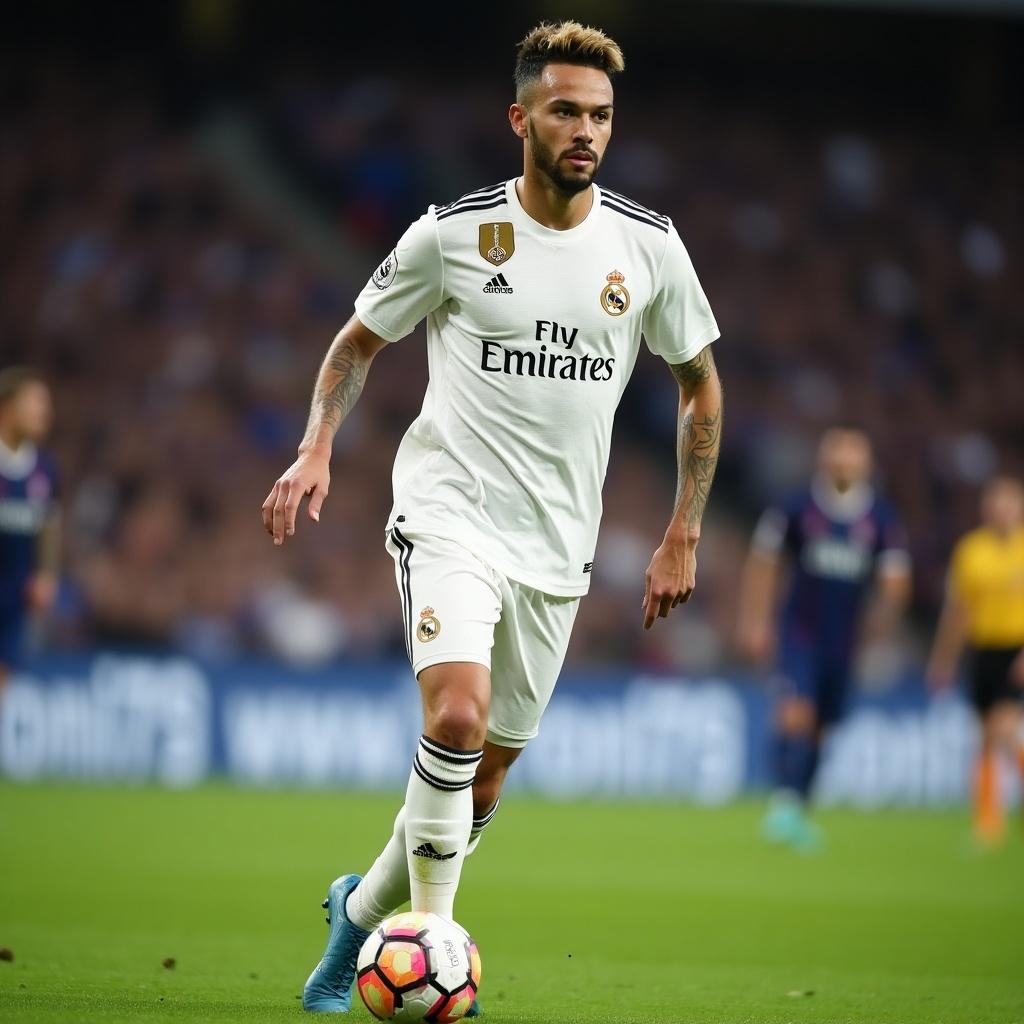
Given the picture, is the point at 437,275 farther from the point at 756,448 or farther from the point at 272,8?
the point at 272,8

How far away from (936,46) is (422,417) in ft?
65.3

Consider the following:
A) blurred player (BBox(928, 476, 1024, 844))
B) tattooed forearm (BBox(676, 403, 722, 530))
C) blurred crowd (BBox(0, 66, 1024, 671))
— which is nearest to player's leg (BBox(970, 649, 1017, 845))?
blurred player (BBox(928, 476, 1024, 844))

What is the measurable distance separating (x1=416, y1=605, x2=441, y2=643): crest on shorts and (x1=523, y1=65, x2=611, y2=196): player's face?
120 centimetres

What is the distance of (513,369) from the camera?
4.79m

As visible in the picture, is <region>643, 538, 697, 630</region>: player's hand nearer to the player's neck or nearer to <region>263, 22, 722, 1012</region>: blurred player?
<region>263, 22, 722, 1012</region>: blurred player

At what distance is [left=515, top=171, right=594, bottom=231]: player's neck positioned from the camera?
486 centimetres

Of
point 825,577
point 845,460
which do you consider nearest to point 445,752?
point 845,460

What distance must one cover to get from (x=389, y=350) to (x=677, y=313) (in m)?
14.8

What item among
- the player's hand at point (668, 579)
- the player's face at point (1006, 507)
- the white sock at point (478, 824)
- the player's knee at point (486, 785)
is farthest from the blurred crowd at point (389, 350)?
the player's hand at point (668, 579)

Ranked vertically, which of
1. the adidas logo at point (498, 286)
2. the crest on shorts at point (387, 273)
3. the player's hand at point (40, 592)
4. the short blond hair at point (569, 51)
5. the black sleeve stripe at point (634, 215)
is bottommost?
the player's hand at point (40, 592)

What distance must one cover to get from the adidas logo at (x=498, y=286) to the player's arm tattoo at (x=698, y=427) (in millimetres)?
632

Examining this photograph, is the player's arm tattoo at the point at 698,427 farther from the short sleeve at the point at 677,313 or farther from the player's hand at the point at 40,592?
the player's hand at the point at 40,592

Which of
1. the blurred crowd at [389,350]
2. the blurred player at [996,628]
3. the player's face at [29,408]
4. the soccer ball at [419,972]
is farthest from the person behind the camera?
the blurred crowd at [389,350]

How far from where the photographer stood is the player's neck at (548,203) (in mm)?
4863
